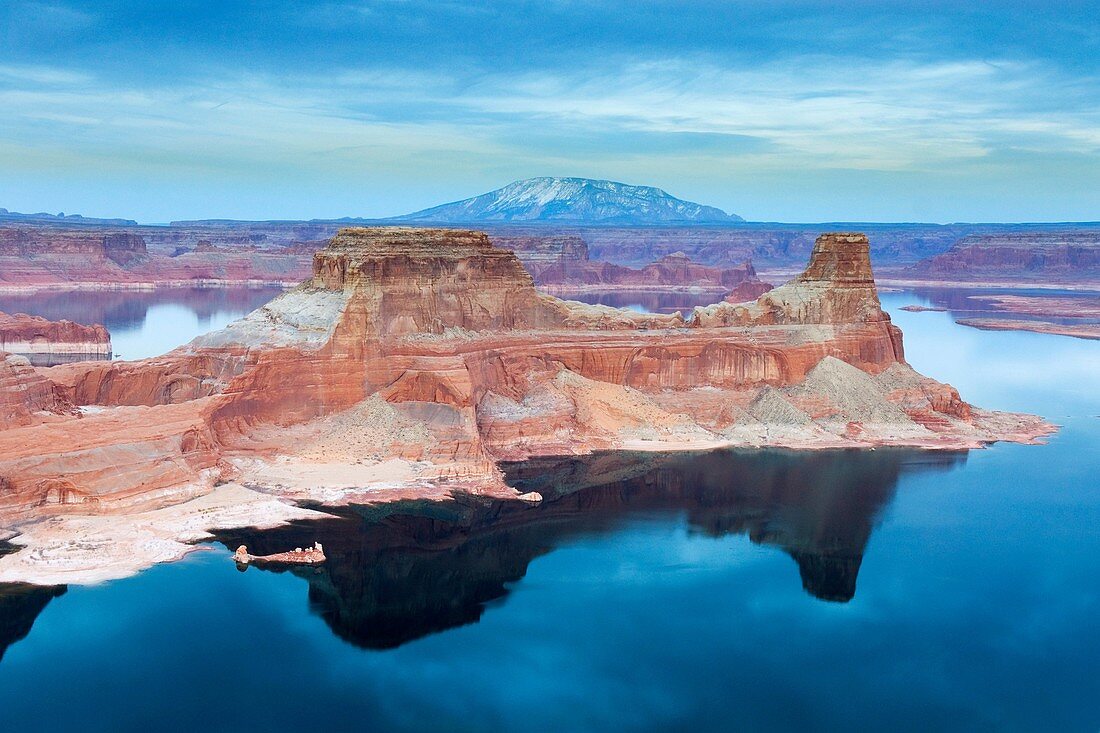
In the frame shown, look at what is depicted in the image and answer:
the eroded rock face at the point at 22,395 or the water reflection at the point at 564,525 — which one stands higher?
the eroded rock face at the point at 22,395

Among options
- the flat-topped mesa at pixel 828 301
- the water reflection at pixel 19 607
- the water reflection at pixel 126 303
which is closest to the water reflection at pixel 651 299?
the water reflection at pixel 126 303

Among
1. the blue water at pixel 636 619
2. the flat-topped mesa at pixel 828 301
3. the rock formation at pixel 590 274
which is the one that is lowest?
the blue water at pixel 636 619

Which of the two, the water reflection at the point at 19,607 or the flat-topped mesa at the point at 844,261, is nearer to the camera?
the water reflection at the point at 19,607

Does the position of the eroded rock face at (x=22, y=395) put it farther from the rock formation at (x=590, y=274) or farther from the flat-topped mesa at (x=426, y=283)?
the rock formation at (x=590, y=274)

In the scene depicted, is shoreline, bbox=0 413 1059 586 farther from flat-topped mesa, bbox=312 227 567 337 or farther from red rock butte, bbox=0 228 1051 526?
flat-topped mesa, bbox=312 227 567 337

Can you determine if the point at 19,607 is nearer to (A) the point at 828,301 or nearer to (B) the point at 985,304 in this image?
(A) the point at 828,301

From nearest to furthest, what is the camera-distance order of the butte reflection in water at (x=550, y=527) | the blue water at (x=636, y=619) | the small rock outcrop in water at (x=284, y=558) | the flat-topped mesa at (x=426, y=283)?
the blue water at (x=636, y=619), the butte reflection in water at (x=550, y=527), the small rock outcrop in water at (x=284, y=558), the flat-topped mesa at (x=426, y=283)

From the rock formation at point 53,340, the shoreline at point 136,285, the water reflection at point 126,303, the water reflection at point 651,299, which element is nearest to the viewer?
the rock formation at point 53,340
